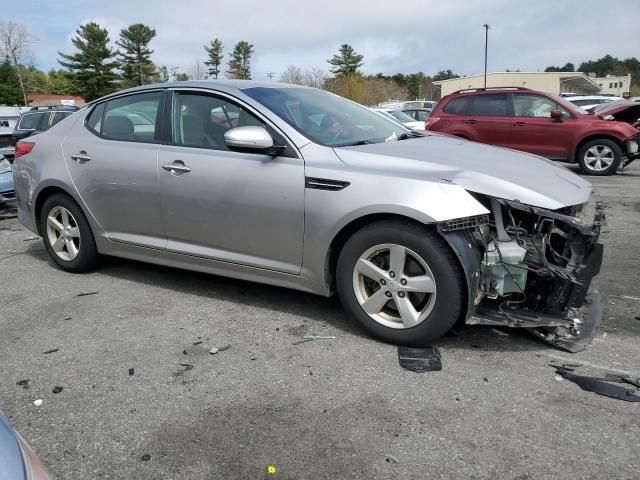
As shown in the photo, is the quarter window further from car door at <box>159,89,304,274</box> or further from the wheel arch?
car door at <box>159,89,304,274</box>

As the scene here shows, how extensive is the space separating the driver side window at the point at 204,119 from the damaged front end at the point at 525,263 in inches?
66.7

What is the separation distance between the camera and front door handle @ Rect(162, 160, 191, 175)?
4.00m

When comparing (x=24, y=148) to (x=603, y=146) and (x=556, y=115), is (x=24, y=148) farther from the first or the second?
(x=603, y=146)

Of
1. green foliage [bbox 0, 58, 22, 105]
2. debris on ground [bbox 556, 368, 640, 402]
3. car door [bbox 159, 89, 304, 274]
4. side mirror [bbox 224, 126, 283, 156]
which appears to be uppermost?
green foliage [bbox 0, 58, 22, 105]

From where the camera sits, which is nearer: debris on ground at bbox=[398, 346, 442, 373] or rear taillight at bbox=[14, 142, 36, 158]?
debris on ground at bbox=[398, 346, 442, 373]

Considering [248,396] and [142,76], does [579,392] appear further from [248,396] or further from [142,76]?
[142,76]

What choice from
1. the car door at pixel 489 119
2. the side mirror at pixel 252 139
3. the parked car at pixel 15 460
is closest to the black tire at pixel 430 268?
the side mirror at pixel 252 139

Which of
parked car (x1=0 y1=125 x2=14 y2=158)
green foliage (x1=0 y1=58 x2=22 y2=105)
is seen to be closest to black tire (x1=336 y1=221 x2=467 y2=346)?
parked car (x1=0 y1=125 x2=14 y2=158)

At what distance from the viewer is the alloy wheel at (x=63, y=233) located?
4863 mm

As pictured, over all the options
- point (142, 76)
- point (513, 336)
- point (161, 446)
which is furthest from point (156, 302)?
point (142, 76)

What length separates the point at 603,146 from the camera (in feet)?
35.9

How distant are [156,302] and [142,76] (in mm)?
78954

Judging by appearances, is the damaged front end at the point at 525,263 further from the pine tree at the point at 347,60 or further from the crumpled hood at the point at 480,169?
the pine tree at the point at 347,60

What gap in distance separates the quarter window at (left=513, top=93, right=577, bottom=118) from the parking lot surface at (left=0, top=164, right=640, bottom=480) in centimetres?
775
